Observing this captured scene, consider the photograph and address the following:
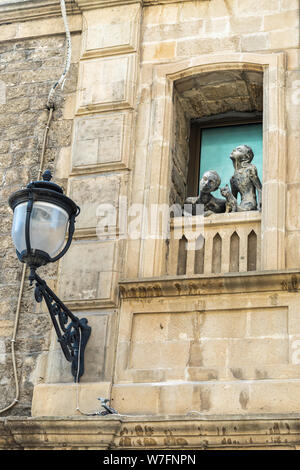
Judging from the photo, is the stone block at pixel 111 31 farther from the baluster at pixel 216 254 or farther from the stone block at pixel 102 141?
the baluster at pixel 216 254

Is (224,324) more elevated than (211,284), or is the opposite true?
(211,284)

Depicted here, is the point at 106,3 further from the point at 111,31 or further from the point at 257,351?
the point at 257,351

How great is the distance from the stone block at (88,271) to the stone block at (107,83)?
4.58 feet

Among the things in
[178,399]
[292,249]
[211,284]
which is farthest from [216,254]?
[178,399]

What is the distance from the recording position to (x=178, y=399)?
7.97m

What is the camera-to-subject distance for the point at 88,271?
8.70 metres

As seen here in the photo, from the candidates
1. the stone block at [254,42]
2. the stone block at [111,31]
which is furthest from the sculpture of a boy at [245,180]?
the stone block at [111,31]

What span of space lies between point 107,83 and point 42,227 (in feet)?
8.02

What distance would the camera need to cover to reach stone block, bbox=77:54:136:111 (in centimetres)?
941

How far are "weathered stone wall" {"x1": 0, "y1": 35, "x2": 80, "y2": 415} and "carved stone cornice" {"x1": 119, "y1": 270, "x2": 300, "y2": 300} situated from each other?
0.86 meters

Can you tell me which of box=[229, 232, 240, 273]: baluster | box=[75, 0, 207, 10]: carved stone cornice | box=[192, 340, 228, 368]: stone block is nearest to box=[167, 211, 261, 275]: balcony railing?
box=[229, 232, 240, 273]: baluster

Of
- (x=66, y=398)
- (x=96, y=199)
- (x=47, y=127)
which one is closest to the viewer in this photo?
(x=66, y=398)

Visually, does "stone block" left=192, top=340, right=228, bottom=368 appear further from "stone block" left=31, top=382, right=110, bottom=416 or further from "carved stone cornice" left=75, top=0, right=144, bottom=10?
"carved stone cornice" left=75, top=0, right=144, bottom=10

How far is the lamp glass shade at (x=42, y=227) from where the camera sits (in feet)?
24.7
